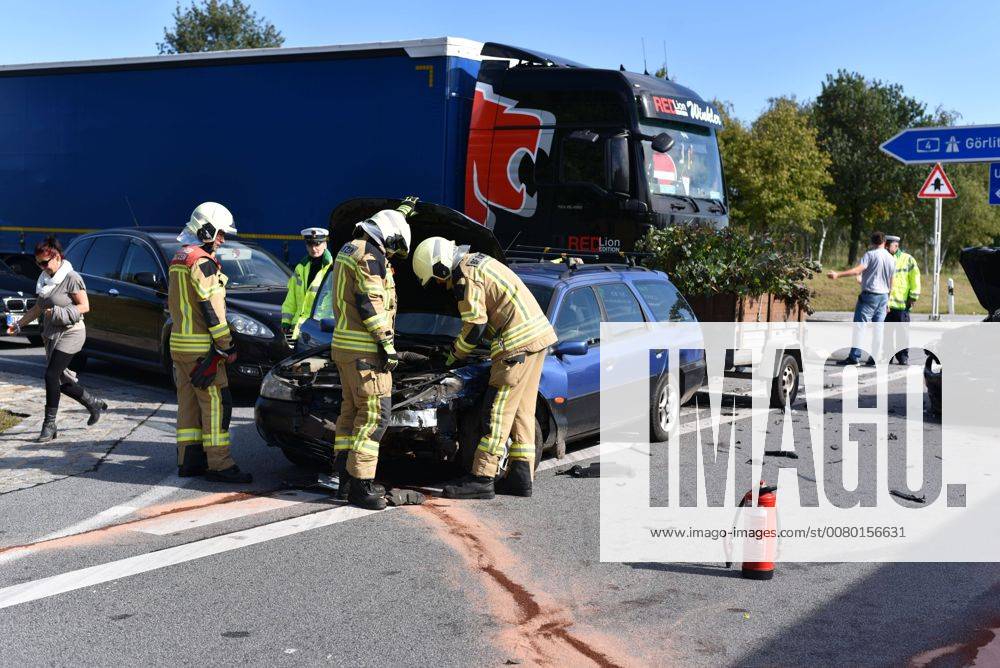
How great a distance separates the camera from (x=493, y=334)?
23.6 feet

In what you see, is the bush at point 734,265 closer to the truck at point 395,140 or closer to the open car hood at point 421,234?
the truck at point 395,140

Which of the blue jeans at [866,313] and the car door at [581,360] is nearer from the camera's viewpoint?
the car door at [581,360]

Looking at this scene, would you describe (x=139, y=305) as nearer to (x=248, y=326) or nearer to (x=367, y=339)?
(x=248, y=326)

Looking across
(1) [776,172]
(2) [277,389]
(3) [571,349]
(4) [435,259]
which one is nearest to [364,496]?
(2) [277,389]

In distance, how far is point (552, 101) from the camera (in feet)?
43.3

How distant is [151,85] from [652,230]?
8.10 metres

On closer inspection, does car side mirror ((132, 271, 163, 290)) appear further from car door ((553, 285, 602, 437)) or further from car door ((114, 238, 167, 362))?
car door ((553, 285, 602, 437))

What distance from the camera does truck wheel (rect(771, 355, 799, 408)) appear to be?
10938mm

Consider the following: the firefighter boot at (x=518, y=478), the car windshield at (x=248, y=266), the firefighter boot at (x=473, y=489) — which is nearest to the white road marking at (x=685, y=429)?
the firefighter boot at (x=518, y=478)

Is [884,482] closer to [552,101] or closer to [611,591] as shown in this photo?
[611,591]

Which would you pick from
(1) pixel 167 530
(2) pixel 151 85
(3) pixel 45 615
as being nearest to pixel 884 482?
(1) pixel 167 530

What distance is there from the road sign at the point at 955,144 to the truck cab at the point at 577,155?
17.4 ft

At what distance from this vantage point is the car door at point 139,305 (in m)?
11.2

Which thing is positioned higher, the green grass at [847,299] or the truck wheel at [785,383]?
the green grass at [847,299]
